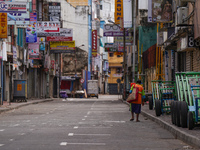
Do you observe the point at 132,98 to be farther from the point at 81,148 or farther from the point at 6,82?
the point at 6,82

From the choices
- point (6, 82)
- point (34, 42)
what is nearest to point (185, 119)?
point (6, 82)

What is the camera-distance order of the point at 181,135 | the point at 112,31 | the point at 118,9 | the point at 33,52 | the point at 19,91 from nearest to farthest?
1. the point at 181,135
2. the point at 19,91
3. the point at 33,52
4. the point at 112,31
5. the point at 118,9

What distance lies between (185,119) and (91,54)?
92.7 m

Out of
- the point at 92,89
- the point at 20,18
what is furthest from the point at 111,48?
the point at 20,18

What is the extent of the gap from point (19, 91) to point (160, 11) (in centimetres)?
1777

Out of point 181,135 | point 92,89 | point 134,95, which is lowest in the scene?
point 92,89

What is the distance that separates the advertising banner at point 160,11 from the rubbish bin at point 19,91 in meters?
17.3

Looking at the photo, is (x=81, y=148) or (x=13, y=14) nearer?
(x=81, y=148)

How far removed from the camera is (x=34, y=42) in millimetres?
50844

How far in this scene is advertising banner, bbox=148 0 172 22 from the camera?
97.7 feet

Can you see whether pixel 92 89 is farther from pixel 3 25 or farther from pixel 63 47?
pixel 3 25

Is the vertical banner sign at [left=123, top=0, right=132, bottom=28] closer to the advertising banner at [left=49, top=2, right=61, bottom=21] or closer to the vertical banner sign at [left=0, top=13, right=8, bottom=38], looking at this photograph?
the advertising banner at [left=49, top=2, right=61, bottom=21]

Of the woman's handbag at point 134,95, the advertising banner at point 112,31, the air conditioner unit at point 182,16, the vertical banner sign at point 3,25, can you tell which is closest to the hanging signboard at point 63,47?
the advertising banner at point 112,31

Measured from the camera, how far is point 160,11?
30188 millimetres
